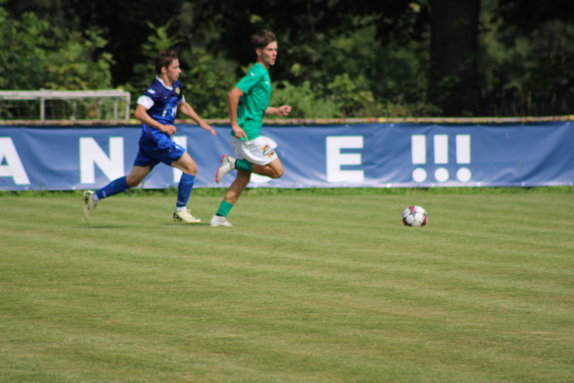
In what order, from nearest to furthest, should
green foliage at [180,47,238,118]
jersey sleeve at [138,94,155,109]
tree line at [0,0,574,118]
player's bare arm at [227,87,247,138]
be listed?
player's bare arm at [227,87,247,138], jersey sleeve at [138,94,155,109], tree line at [0,0,574,118], green foliage at [180,47,238,118]

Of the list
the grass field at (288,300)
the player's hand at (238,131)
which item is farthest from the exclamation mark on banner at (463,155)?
the player's hand at (238,131)

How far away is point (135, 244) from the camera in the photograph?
8.45 m

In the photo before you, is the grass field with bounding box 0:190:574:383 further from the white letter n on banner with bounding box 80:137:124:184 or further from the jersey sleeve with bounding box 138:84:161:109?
the white letter n on banner with bounding box 80:137:124:184

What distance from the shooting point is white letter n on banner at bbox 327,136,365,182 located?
1444 centimetres

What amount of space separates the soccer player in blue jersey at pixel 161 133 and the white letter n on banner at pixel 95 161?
3968 mm

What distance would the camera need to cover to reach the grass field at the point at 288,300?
14.1ft

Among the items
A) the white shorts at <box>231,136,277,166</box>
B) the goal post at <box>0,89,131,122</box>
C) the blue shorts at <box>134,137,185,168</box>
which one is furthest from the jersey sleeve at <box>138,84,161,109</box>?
the goal post at <box>0,89,131,122</box>

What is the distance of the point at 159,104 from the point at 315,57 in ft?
46.5

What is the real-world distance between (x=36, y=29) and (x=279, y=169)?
1596 cm

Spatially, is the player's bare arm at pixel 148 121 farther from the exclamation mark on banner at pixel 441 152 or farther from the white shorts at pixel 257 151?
the exclamation mark on banner at pixel 441 152

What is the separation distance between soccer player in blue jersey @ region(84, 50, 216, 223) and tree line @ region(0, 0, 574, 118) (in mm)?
8706

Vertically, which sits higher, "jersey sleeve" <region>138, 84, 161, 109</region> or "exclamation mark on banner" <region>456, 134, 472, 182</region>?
"jersey sleeve" <region>138, 84, 161, 109</region>

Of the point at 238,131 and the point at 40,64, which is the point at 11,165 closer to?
the point at 238,131

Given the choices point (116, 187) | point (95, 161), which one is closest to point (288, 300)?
point (116, 187)
